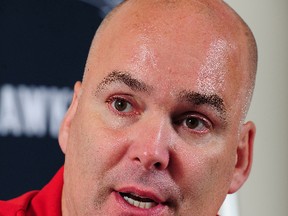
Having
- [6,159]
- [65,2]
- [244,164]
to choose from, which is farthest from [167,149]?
[65,2]

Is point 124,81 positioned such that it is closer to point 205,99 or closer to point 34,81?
point 205,99

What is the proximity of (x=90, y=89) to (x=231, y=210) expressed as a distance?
77 centimetres

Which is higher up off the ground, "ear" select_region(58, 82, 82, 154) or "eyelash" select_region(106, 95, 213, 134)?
"eyelash" select_region(106, 95, 213, 134)

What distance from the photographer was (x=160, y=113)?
→ 113cm

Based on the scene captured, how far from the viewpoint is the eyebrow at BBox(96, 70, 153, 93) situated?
1.14 m

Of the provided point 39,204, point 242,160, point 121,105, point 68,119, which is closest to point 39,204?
point 39,204

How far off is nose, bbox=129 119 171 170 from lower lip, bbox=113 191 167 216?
0.22 ft

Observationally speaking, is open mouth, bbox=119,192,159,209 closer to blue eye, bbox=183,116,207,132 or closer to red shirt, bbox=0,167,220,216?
blue eye, bbox=183,116,207,132

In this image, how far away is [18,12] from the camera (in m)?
1.55

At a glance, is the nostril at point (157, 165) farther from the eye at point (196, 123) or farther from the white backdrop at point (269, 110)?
the white backdrop at point (269, 110)

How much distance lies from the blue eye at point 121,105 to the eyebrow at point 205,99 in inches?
3.6

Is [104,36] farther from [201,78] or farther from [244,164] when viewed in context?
[244,164]

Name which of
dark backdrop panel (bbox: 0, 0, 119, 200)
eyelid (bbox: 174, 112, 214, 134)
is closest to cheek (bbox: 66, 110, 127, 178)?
eyelid (bbox: 174, 112, 214, 134)

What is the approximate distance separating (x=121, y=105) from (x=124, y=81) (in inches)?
1.7
